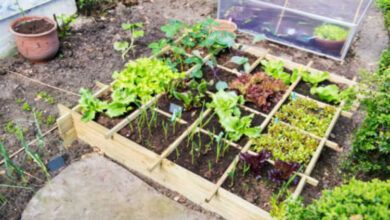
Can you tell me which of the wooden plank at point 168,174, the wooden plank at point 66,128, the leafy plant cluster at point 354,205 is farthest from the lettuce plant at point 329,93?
the wooden plank at point 66,128

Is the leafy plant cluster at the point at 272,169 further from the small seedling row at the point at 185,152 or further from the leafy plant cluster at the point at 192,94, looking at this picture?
the leafy plant cluster at the point at 192,94

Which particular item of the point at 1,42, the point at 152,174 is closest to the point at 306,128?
the point at 152,174

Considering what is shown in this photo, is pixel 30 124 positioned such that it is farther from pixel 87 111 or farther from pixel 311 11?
pixel 311 11

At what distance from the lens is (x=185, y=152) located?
10.9 feet

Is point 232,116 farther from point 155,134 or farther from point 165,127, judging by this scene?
point 155,134

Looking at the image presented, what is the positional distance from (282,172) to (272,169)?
3.8 inches

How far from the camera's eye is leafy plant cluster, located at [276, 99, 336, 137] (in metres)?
3.63

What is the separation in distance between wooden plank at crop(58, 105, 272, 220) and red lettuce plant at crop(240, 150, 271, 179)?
1.14 ft

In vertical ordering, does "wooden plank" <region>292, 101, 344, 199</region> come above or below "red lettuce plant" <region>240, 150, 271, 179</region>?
below

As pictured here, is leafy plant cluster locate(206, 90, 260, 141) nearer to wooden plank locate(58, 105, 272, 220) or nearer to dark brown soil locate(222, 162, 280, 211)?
dark brown soil locate(222, 162, 280, 211)

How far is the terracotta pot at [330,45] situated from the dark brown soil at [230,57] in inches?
48.2

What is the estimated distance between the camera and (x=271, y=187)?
3061 mm

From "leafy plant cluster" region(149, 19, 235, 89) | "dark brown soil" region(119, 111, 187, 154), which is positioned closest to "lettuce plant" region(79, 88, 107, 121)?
"dark brown soil" region(119, 111, 187, 154)

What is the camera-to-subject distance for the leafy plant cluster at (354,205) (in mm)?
1727
